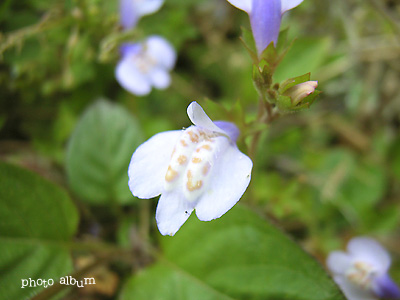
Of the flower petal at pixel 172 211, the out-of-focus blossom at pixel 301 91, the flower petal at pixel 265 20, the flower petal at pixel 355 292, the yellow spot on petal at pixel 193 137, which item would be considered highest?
the flower petal at pixel 265 20

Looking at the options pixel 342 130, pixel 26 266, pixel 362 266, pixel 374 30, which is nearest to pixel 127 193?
pixel 26 266

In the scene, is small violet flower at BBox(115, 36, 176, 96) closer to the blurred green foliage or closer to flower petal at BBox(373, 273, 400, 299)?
the blurred green foliage

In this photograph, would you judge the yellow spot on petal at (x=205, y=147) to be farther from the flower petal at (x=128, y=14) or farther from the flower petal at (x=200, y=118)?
the flower petal at (x=128, y=14)

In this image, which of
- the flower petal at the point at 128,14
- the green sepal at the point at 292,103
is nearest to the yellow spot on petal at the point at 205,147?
the green sepal at the point at 292,103

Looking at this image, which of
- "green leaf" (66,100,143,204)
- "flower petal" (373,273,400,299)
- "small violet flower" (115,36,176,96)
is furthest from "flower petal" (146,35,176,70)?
"flower petal" (373,273,400,299)

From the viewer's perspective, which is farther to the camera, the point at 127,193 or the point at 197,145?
the point at 127,193

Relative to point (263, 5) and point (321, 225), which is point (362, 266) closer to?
point (321, 225)
